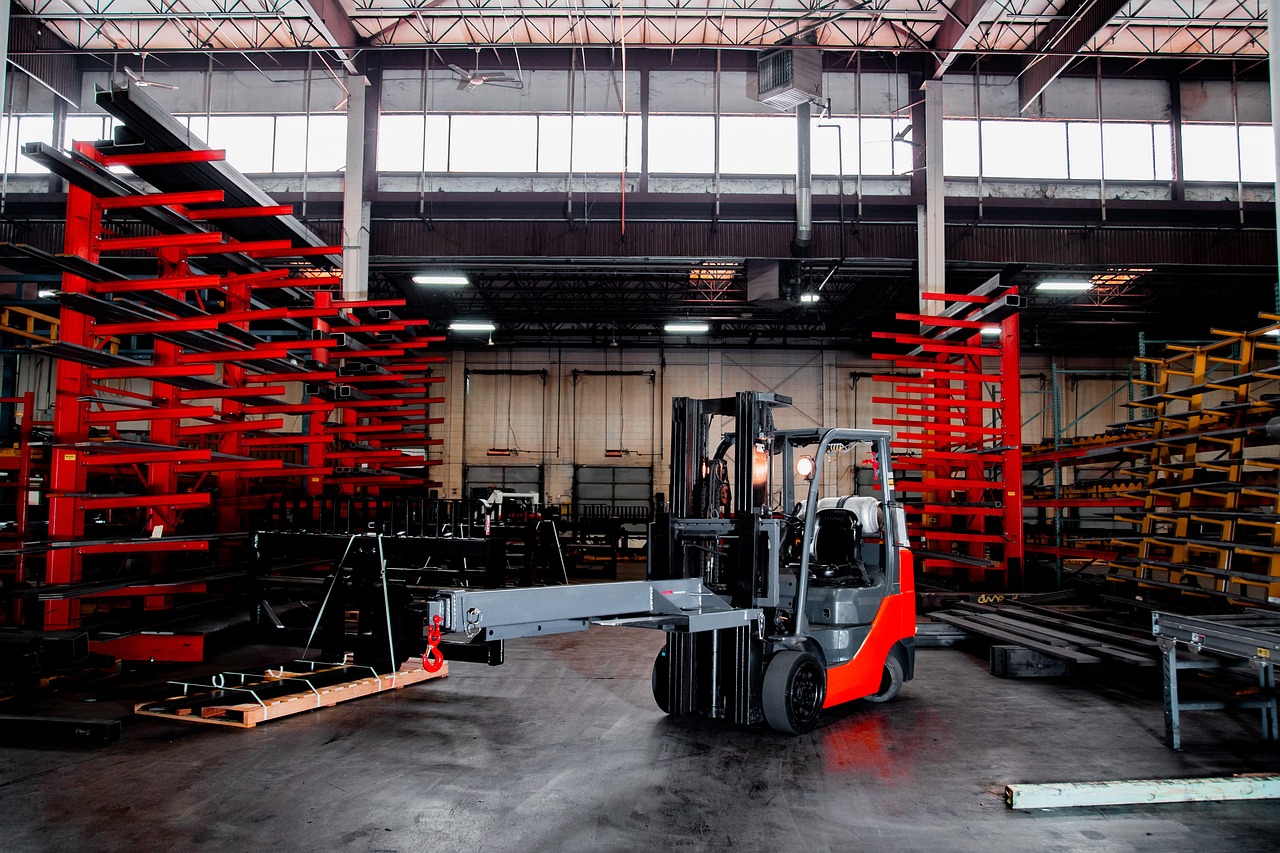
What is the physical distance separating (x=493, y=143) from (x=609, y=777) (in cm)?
1842

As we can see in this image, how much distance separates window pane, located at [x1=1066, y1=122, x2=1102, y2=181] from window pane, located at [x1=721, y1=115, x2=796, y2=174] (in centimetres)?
718

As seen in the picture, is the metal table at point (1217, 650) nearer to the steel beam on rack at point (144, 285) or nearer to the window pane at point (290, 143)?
the steel beam on rack at point (144, 285)

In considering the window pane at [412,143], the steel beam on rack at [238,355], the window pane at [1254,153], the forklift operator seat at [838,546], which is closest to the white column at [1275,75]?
the forklift operator seat at [838,546]

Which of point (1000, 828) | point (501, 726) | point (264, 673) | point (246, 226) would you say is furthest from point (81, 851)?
point (246, 226)

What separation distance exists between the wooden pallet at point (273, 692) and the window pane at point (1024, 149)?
18.8m

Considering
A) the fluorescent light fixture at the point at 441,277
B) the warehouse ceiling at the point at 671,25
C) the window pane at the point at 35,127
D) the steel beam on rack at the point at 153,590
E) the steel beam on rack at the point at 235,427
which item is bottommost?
the steel beam on rack at the point at 153,590

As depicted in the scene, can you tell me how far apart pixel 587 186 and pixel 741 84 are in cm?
475

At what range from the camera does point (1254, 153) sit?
21.2m

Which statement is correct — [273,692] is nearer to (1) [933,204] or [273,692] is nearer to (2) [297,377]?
(2) [297,377]

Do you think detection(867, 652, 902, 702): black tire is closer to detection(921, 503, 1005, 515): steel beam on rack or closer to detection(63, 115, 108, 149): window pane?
detection(921, 503, 1005, 515): steel beam on rack

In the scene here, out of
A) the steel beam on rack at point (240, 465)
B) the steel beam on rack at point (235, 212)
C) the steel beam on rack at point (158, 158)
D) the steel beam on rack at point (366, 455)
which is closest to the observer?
the steel beam on rack at point (158, 158)

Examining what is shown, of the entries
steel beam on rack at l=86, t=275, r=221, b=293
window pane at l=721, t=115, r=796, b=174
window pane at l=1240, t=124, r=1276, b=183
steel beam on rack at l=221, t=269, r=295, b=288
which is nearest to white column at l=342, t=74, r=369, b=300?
steel beam on rack at l=221, t=269, r=295, b=288

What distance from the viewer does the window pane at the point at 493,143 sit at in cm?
2083

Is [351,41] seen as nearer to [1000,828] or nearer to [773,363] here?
[773,363]
